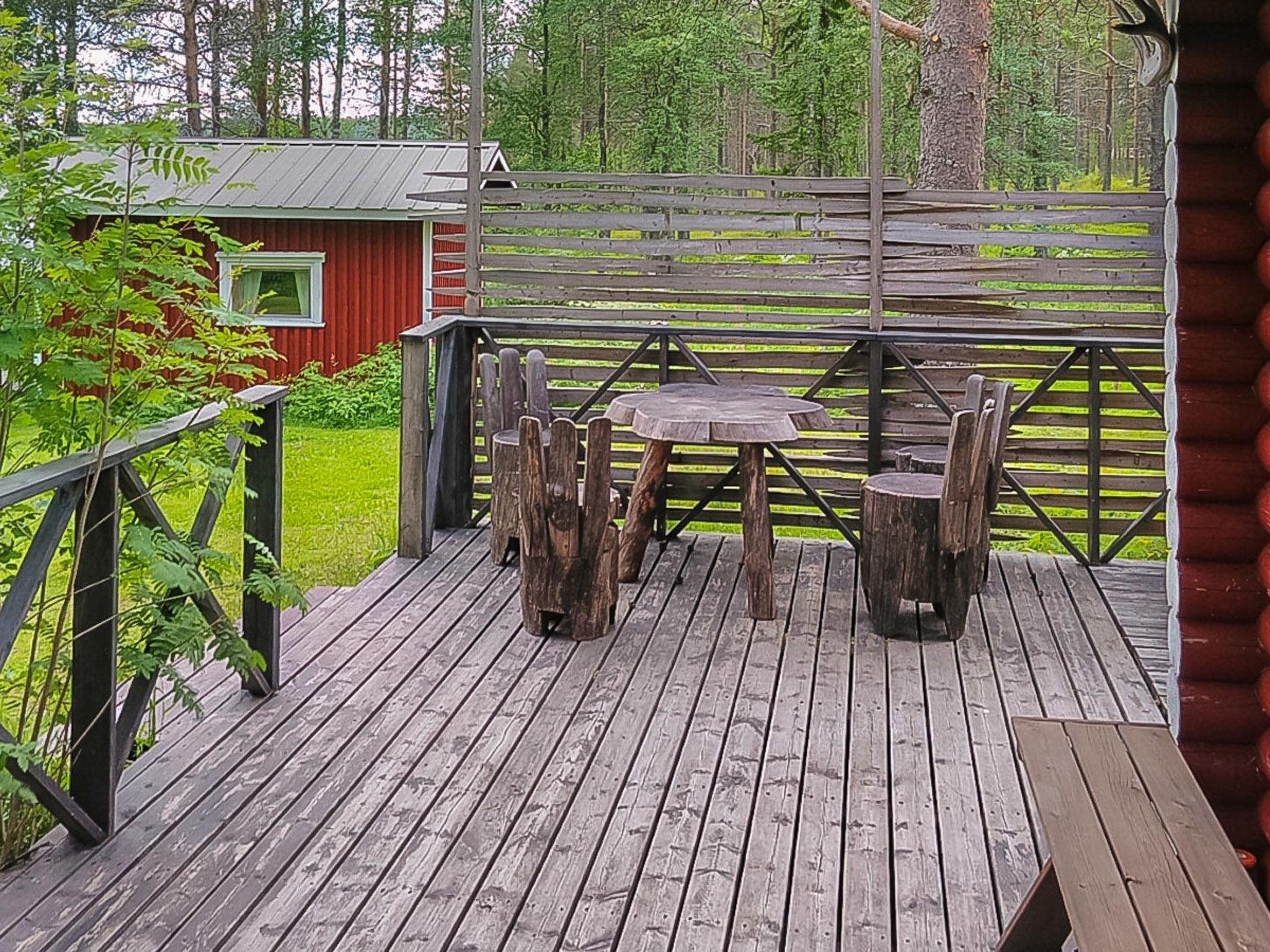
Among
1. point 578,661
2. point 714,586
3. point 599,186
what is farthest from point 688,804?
point 599,186

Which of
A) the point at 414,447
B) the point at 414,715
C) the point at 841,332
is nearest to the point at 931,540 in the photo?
the point at 841,332

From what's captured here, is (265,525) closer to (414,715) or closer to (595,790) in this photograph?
(414,715)

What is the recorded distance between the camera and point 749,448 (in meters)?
4.07

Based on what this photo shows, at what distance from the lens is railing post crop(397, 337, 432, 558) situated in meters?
4.59

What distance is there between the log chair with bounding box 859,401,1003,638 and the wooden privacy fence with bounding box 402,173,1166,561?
1.07m

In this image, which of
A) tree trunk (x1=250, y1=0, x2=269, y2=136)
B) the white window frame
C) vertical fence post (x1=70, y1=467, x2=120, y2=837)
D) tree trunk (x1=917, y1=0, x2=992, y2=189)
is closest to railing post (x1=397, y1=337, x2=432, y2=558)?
vertical fence post (x1=70, y1=467, x2=120, y2=837)

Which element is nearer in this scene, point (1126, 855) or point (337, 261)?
point (1126, 855)

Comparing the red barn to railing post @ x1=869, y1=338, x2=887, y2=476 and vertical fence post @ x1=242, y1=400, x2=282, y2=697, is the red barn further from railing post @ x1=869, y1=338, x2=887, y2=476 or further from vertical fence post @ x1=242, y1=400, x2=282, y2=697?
vertical fence post @ x1=242, y1=400, x2=282, y2=697

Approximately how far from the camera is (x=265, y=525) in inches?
123

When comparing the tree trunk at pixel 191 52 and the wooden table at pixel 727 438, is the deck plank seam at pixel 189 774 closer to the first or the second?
the wooden table at pixel 727 438

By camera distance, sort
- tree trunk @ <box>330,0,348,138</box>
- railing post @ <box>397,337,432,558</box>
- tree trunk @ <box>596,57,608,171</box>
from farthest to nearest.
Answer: tree trunk @ <box>330,0,348,138</box>
tree trunk @ <box>596,57,608,171</box>
railing post @ <box>397,337,432,558</box>

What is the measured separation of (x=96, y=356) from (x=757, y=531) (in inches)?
93.0

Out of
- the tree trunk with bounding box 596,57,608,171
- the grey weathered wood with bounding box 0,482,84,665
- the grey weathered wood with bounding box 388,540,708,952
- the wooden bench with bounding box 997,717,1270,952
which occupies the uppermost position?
the tree trunk with bounding box 596,57,608,171

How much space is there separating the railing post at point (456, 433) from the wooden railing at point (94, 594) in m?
2.33
